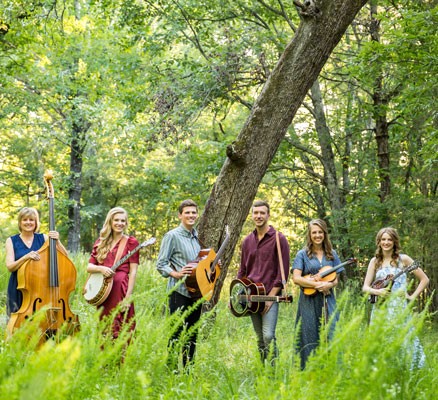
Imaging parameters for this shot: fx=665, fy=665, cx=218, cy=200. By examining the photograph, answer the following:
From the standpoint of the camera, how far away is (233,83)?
14945 millimetres

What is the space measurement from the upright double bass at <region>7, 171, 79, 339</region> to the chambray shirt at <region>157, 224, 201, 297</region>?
0.83 m

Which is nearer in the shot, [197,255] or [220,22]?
[197,255]

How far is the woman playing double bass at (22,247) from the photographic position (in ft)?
19.8

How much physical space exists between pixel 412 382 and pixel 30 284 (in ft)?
12.2

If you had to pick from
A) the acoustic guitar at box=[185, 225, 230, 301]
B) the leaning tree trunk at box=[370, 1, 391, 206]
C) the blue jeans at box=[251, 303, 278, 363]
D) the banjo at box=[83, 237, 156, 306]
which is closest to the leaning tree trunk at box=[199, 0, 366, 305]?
the blue jeans at box=[251, 303, 278, 363]

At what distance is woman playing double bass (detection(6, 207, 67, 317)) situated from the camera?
6.04m

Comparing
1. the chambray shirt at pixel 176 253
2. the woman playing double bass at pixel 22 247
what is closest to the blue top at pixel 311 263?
the chambray shirt at pixel 176 253

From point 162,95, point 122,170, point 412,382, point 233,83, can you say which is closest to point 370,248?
point 233,83

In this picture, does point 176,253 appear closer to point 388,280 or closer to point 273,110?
point 388,280

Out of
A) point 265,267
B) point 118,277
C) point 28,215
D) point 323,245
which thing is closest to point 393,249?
point 323,245

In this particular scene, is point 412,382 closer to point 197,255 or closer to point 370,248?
point 197,255

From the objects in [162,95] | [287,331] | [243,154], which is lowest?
[287,331]

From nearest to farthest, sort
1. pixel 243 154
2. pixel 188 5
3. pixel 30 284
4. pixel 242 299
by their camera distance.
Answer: pixel 30 284 < pixel 242 299 < pixel 243 154 < pixel 188 5

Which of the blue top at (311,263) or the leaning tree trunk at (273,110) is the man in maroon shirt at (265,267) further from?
the leaning tree trunk at (273,110)
